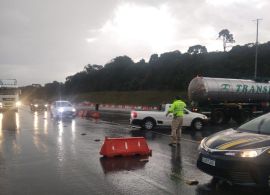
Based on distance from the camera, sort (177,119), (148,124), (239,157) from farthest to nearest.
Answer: (148,124)
(177,119)
(239,157)

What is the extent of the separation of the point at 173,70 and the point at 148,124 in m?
61.2

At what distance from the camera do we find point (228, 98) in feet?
89.0

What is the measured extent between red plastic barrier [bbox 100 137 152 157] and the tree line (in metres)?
46.5

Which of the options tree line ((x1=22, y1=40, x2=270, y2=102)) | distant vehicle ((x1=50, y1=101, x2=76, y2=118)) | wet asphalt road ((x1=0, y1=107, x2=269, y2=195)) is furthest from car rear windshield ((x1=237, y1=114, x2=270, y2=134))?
tree line ((x1=22, y1=40, x2=270, y2=102))

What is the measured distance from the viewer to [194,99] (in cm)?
2700

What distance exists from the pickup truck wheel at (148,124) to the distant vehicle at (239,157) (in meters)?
12.5

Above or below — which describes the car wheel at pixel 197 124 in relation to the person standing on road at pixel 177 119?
below

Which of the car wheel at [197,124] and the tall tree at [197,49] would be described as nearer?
the car wheel at [197,124]

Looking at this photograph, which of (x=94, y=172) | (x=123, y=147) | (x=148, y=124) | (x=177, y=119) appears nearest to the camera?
(x=94, y=172)

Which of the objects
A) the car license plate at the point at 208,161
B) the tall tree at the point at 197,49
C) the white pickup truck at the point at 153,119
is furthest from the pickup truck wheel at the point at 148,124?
the tall tree at the point at 197,49

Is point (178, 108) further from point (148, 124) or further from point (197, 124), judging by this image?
point (197, 124)

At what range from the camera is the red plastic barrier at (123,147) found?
10.8 meters

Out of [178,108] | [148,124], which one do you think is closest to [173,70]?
[148,124]

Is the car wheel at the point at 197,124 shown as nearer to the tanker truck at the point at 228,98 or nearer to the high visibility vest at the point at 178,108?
the tanker truck at the point at 228,98
